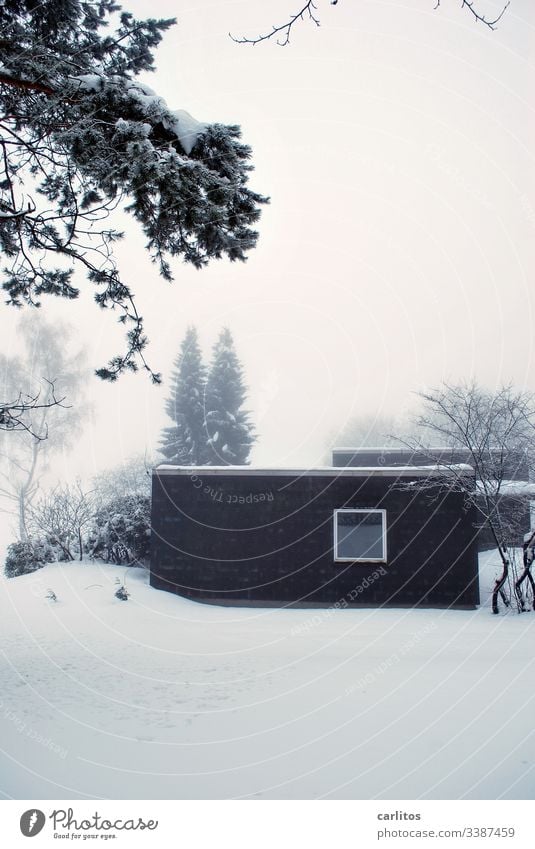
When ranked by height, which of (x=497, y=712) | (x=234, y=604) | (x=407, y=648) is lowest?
(x=234, y=604)

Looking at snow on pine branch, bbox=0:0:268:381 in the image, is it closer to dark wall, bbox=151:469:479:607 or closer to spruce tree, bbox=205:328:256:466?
dark wall, bbox=151:469:479:607

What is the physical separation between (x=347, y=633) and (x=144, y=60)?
8738 millimetres

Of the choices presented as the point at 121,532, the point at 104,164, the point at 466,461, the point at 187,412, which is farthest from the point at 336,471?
the point at 187,412

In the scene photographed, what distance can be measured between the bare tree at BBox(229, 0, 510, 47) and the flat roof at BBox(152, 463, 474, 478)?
9503 mm

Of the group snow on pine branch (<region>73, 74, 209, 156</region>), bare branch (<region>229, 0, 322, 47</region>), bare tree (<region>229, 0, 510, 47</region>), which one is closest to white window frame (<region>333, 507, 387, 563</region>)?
snow on pine branch (<region>73, 74, 209, 156</region>)

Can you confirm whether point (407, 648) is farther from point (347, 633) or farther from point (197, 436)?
point (197, 436)

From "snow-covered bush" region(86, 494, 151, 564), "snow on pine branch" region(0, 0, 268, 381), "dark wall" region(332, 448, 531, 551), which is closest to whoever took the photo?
"snow on pine branch" region(0, 0, 268, 381)

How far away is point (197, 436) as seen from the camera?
114 feet

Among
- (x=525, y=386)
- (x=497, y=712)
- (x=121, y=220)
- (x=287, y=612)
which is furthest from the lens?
(x=525, y=386)

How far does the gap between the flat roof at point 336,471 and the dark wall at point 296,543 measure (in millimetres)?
88

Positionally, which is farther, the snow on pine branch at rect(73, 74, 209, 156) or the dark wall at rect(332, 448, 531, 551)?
the dark wall at rect(332, 448, 531, 551)

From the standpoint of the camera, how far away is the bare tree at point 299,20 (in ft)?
10.0

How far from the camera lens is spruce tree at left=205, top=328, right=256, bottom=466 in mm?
34219

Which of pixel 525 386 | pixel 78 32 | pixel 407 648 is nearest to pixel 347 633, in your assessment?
pixel 407 648
